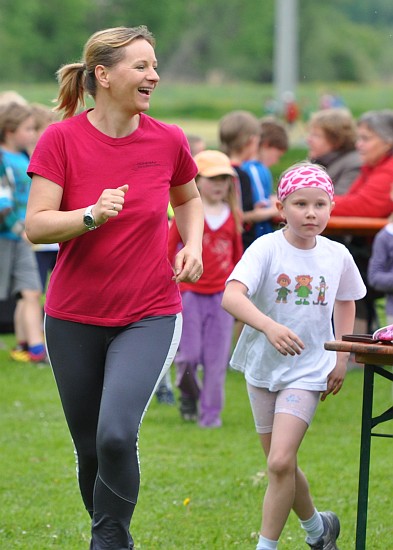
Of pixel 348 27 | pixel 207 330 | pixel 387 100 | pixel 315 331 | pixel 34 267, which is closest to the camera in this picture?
pixel 315 331

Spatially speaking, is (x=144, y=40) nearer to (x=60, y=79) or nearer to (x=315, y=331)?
(x=60, y=79)

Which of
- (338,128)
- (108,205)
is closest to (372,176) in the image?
(338,128)

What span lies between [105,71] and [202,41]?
67.7m

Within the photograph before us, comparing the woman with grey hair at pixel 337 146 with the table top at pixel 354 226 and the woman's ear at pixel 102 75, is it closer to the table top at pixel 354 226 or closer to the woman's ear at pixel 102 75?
the table top at pixel 354 226

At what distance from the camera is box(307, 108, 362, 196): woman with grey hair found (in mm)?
10617

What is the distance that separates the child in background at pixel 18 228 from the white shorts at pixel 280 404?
565 centimetres

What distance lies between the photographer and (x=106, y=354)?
459cm

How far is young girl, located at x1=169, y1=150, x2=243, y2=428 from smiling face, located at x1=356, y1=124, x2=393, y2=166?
78.7 inches

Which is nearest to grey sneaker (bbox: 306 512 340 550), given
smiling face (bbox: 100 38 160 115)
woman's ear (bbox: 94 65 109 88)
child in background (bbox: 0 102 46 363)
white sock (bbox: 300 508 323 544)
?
white sock (bbox: 300 508 323 544)

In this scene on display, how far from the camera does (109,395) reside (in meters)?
4.37

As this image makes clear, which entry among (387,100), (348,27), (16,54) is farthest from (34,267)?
(348,27)

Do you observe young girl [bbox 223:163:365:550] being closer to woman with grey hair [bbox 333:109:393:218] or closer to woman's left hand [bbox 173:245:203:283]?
woman's left hand [bbox 173:245:203:283]

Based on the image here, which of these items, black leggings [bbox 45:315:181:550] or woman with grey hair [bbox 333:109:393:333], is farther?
woman with grey hair [bbox 333:109:393:333]

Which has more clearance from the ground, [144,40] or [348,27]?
[348,27]
